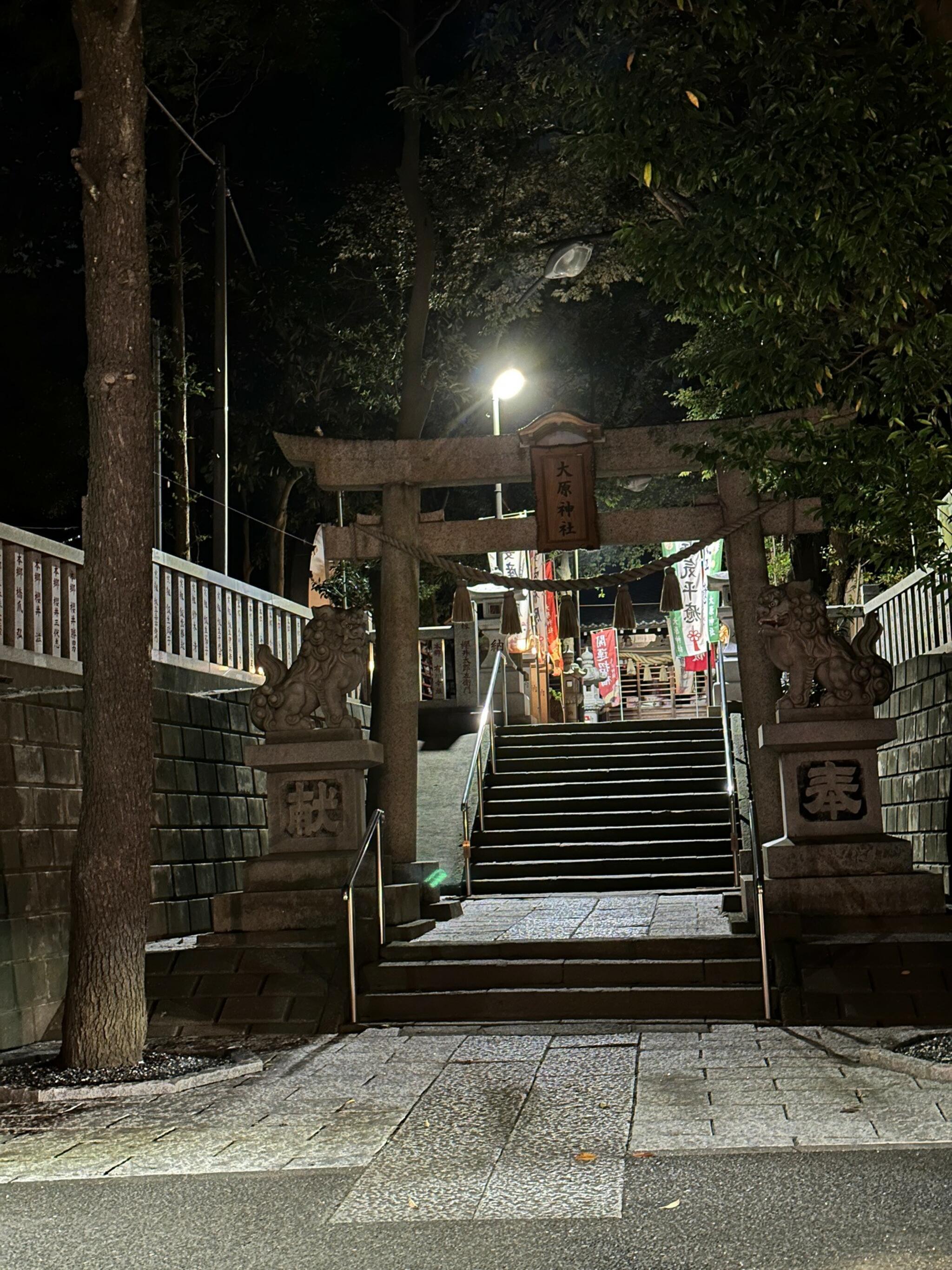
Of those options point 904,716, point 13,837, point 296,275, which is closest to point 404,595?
point 13,837

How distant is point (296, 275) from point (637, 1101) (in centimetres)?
1799

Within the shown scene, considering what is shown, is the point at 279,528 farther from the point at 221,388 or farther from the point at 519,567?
the point at 221,388

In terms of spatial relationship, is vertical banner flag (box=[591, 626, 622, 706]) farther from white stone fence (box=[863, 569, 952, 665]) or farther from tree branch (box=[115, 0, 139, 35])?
tree branch (box=[115, 0, 139, 35])

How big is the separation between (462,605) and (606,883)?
361 centimetres

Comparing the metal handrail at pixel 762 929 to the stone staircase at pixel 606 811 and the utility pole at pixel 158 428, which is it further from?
the utility pole at pixel 158 428

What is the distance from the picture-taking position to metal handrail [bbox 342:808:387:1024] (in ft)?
29.2

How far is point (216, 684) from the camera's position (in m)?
13.9

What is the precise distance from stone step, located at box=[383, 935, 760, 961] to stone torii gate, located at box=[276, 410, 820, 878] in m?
1.93

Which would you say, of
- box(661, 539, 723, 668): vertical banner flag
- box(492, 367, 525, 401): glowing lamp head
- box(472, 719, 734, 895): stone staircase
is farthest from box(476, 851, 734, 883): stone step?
box(661, 539, 723, 668): vertical banner flag

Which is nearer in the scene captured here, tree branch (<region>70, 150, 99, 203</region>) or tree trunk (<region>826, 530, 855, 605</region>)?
tree branch (<region>70, 150, 99, 203</region>)

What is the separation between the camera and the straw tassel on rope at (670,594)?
13.2m

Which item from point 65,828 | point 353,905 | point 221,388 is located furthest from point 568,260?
point 65,828

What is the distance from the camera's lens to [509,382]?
66.3 ft

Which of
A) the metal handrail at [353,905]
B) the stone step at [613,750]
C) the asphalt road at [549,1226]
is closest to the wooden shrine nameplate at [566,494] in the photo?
the metal handrail at [353,905]
